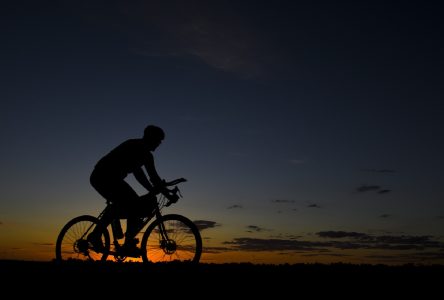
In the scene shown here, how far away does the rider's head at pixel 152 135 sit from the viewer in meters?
10.9

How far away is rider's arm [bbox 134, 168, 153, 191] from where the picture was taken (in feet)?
36.5

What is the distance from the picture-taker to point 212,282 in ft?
25.6

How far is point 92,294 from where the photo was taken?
672cm

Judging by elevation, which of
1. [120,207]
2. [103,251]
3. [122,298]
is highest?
[120,207]

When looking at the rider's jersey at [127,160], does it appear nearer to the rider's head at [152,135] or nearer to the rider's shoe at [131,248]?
the rider's head at [152,135]

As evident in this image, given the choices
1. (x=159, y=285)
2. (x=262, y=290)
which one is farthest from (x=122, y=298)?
(x=262, y=290)

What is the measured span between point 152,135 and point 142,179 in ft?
3.28

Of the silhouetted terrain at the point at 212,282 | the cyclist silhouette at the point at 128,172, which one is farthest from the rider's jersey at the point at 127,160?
the silhouetted terrain at the point at 212,282

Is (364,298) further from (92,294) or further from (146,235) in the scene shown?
(146,235)

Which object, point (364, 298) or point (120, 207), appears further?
point (120, 207)

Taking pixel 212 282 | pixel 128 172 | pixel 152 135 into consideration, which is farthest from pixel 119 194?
pixel 212 282

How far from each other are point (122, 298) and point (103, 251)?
5.43m

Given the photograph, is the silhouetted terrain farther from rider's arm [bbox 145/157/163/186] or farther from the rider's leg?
rider's arm [bbox 145/157/163/186]

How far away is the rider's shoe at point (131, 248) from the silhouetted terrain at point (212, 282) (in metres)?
1.82
